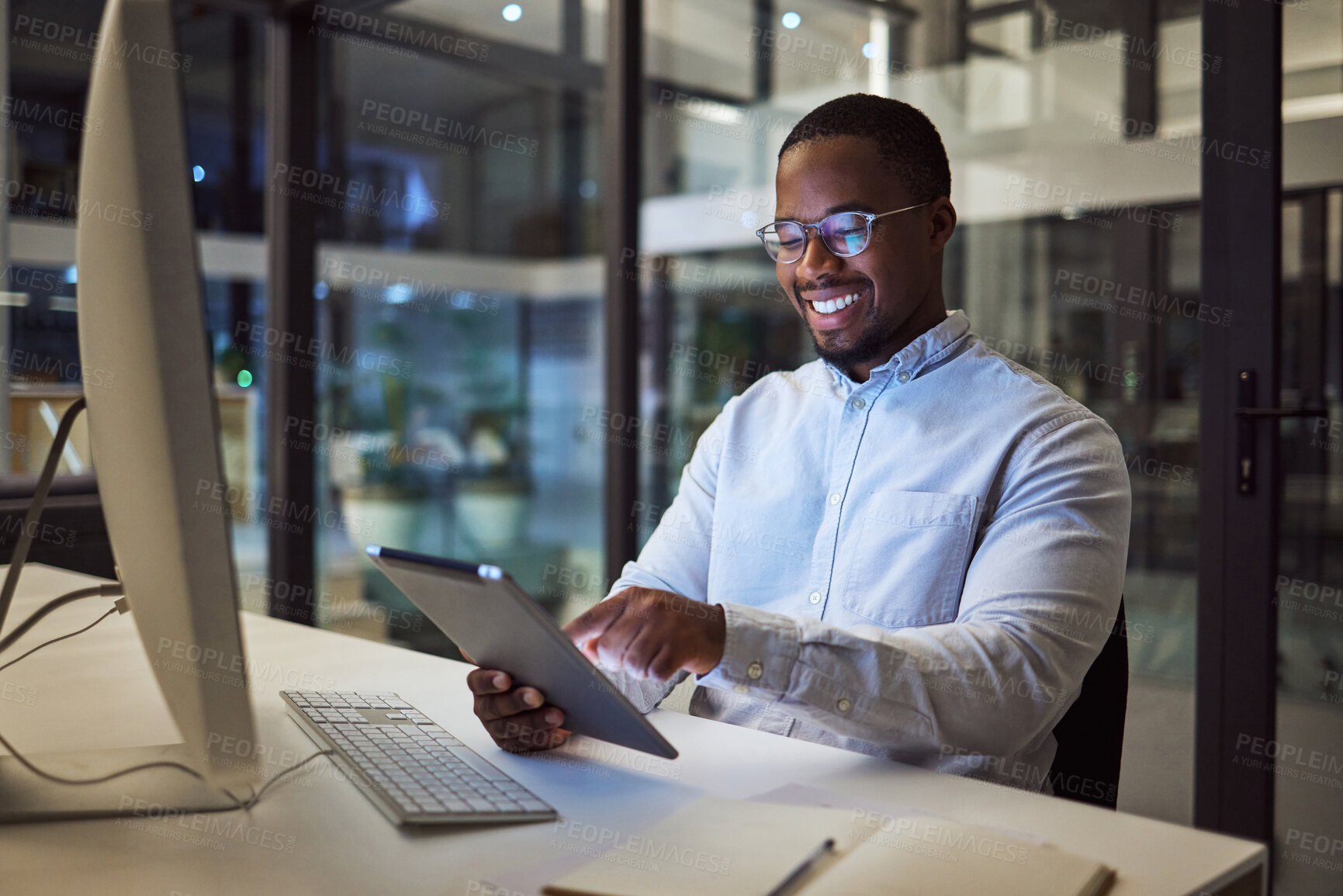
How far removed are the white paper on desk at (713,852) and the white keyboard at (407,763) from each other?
12 cm

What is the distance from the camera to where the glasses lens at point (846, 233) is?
1.56m

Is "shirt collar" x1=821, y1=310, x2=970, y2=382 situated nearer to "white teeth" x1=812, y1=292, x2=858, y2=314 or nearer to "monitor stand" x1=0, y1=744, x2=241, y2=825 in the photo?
"white teeth" x1=812, y1=292, x2=858, y2=314

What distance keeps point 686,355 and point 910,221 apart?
6.69 ft

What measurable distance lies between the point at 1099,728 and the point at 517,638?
0.77 m

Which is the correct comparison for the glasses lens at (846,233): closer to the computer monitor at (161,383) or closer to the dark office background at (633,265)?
the dark office background at (633,265)

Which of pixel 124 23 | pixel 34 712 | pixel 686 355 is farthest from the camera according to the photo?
pixel 686 355

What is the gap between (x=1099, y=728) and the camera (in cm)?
133

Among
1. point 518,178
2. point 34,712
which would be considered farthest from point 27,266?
point 34,712

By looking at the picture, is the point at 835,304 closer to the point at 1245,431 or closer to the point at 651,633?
the point at 651,633

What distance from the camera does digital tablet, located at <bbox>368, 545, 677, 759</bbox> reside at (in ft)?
2.95

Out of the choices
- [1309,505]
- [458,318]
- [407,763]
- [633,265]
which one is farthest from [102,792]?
[458,318]

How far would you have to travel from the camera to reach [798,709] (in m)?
1.17

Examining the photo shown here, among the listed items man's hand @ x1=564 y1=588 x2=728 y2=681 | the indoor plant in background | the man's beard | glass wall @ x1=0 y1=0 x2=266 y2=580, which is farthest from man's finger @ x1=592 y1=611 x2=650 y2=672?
the indoor plant in background

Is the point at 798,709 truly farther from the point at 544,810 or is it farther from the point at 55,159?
the point at 55,159
